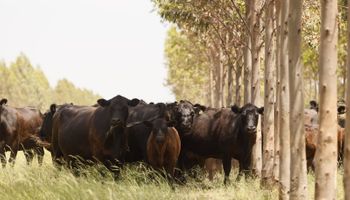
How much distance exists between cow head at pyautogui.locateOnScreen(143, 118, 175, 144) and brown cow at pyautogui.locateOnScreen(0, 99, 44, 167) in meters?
4.45

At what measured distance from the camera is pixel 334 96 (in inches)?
287

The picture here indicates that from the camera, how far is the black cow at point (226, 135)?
14.8m

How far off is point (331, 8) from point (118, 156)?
7313 mm

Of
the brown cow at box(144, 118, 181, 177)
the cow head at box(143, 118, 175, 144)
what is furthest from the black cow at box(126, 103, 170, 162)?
the brown cow at box(144, 118, 181, 177)

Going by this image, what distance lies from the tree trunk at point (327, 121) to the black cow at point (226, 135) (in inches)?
270

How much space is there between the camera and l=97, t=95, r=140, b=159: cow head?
1329 centimetres

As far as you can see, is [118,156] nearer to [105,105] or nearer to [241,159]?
[105,105]

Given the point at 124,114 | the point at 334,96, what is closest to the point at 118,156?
the point at 124,114

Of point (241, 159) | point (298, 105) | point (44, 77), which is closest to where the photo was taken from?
point (298, 105)

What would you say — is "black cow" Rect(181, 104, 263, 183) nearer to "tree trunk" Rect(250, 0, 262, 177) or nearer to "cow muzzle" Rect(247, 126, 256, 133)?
"cow muzzle" Rect(247, 126, 256, 133)

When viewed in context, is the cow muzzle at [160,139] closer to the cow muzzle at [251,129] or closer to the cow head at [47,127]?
the cow muzzle at [251,129]

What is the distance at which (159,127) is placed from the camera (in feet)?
44.0

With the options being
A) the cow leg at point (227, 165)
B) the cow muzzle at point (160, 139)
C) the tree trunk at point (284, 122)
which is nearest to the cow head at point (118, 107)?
the cow muzzle at point (160, 139)

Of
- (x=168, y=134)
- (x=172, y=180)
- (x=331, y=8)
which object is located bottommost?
(x=172, y=180)
